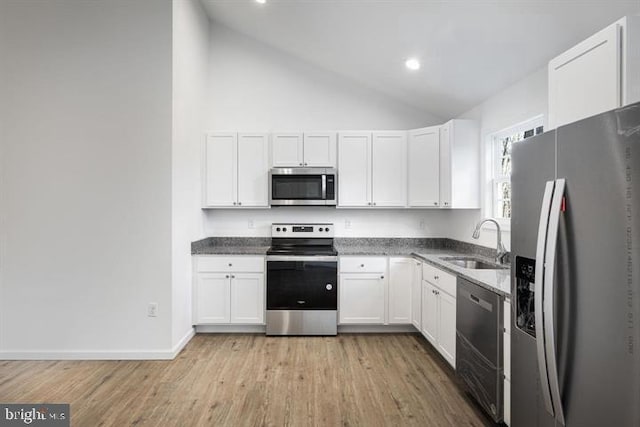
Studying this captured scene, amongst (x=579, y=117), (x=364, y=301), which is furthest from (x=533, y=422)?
(x=364, y=301)

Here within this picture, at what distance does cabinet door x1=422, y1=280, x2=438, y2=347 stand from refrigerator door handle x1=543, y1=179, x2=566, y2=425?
179cm

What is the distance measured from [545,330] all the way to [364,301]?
8.23 feet

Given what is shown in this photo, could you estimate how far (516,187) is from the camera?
1622mm

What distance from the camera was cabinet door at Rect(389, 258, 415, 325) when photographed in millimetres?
3705

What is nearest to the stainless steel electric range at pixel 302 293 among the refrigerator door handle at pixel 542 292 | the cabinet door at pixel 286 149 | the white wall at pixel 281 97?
the cabinet door at pixel 286 149

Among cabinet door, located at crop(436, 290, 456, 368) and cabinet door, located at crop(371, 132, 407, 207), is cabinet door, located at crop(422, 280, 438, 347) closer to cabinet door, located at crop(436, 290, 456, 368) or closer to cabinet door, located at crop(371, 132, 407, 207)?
cabinet door, located at crop(436, 290, 456, 368)

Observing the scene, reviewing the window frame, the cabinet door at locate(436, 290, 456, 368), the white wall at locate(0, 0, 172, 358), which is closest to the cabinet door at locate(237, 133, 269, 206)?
the white wall at locate(0, 0, 172, 358)

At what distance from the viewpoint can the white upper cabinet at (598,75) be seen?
1.26 metres

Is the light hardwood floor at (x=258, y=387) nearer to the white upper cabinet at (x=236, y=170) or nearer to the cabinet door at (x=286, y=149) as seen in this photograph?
the white upper cabinet at (x=236, y=170)

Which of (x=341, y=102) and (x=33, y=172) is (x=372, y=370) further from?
(x=33, y=172)

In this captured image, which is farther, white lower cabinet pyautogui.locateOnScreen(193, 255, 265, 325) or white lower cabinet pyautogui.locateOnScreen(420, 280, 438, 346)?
white lower cabinet pyautogui.locateOnScreen(193, 255, 265, 325)

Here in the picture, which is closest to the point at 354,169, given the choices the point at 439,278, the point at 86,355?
the point at 439,278

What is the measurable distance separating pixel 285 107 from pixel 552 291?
12.1 ft
